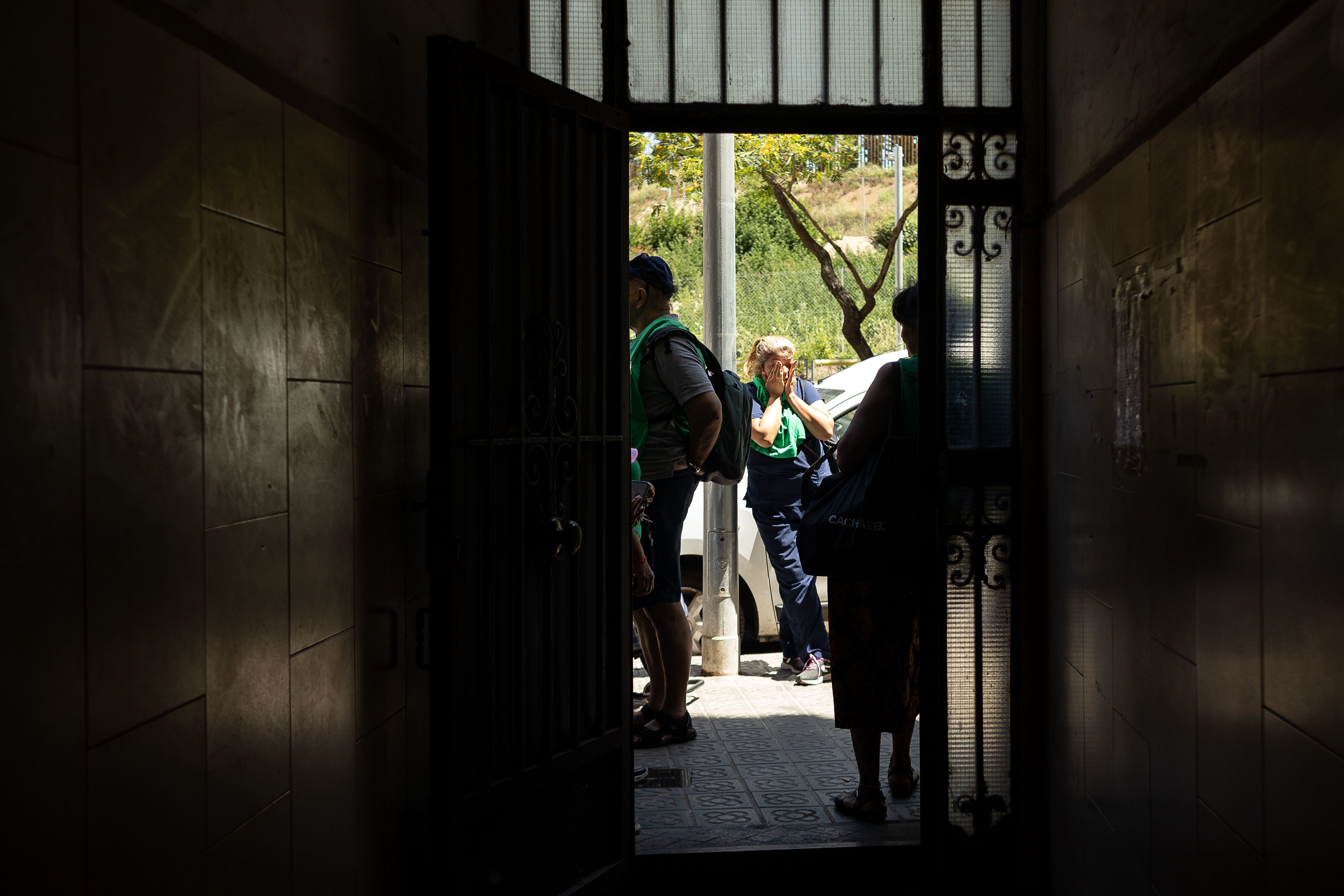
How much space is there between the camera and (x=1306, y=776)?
A: 61.6 inches

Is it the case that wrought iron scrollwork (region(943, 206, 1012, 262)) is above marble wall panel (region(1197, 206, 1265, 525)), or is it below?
above

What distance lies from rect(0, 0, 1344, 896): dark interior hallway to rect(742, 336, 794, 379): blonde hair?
2472 millimetres

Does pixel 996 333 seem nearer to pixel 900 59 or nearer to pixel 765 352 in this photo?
pixel 900 59

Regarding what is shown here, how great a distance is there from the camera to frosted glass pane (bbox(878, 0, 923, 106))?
10.6 ft

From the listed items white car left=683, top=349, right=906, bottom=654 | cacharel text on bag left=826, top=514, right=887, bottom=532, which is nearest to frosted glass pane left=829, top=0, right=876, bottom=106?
cacharel text on bag left=826, top=514, right=887, bottom=532

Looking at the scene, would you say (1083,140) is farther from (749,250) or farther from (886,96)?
(749,250)

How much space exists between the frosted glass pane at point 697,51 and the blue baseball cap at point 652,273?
91cm

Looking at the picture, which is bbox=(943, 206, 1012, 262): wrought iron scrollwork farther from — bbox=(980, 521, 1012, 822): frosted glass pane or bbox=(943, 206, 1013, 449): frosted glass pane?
bbox=(980, 521, 1012, 822): frosted glass pane

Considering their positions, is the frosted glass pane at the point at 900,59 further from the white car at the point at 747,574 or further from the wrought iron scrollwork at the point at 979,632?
the white car at the point at 747,574

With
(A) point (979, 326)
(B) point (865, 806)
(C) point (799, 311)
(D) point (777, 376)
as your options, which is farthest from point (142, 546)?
(C) point (799, 311)

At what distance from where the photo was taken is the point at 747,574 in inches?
237

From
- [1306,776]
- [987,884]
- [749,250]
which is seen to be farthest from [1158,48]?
[749,250]

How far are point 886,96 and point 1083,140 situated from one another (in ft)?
2.21

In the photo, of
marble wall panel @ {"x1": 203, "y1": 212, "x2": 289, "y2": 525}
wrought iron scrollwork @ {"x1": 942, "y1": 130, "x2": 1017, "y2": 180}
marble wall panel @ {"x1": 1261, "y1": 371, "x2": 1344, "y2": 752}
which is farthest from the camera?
wrought iron scrollwork @ {"x1": 942, "y1": 130, "x2": 1017, "y2": 180}
